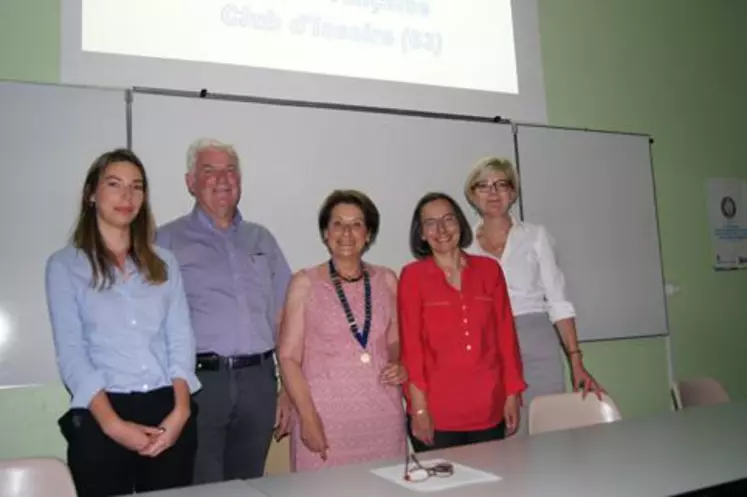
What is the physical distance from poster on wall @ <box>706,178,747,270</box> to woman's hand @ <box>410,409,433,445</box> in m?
2.97

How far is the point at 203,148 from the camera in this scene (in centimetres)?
244

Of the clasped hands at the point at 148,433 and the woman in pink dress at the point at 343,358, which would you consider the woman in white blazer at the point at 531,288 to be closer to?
the woman in pink dress at the point at 343,358

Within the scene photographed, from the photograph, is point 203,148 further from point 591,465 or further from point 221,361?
point 591,465

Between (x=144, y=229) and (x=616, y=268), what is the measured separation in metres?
2.71

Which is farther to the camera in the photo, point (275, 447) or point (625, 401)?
point (625, 401)

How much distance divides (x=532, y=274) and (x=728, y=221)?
7.69ft

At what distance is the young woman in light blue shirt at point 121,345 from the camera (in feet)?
5.49

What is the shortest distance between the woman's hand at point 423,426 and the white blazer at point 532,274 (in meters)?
0.81

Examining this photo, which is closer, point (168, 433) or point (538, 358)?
point (168, 433)

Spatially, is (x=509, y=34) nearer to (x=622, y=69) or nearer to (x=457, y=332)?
(x=622, y=69)

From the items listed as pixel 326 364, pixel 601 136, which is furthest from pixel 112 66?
pixel 601 136

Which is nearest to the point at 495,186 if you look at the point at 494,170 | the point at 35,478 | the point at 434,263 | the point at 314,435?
the point at 494,170

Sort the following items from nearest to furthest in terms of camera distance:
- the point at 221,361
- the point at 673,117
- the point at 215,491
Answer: the point at 215,491
the point at 221,361
the point at 673,117

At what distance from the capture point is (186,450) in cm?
180
